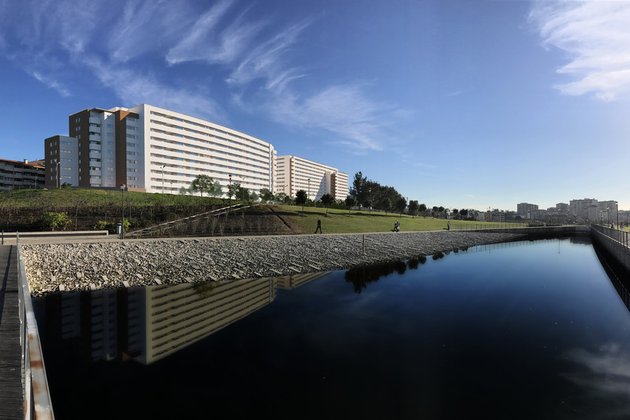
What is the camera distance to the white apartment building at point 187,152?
94.6 meters

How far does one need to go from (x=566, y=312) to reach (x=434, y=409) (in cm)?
1241

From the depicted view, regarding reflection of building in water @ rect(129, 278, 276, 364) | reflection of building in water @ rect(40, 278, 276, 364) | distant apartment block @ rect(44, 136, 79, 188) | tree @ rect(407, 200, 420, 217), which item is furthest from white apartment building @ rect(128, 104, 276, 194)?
reflection of building in water @ rect(40, 278, 276, 364)

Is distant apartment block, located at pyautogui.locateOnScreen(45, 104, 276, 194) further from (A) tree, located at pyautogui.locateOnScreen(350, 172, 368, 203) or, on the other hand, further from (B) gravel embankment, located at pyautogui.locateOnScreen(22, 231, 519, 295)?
(B) gravel embankment, located at pyautogui.locateOnScreen(22, 231, 519, 295)

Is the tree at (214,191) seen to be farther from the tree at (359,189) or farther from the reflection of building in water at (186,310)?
the reflection of building in water at (186,310)

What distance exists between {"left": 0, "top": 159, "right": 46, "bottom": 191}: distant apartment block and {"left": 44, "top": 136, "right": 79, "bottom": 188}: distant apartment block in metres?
23.8

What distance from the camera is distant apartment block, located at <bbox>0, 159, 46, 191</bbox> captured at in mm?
107625

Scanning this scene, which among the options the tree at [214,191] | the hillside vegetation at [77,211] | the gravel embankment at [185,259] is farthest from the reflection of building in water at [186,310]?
the tree at [214,191]

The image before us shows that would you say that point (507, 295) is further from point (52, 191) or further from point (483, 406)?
point (52, 191)

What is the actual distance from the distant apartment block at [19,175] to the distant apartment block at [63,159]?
2383 centimetres

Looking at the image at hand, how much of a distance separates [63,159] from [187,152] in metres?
30.9

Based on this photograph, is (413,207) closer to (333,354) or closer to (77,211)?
(77,211)

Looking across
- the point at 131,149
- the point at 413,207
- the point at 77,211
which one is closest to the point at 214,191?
the point at 131,149

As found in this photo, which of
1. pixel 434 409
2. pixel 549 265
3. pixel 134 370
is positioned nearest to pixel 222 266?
pixel 134 370

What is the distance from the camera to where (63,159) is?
9106 cm
